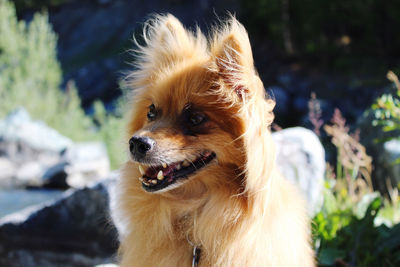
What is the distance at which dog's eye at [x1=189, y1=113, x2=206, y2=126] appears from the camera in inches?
107

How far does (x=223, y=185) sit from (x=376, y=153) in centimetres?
422

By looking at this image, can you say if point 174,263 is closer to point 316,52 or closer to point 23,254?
point 23,254

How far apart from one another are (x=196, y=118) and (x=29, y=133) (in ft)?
26.7

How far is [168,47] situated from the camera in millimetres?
3178

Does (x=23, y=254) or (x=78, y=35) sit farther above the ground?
(x=23, y=254)

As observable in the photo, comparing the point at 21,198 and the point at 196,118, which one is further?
the point at 21,198

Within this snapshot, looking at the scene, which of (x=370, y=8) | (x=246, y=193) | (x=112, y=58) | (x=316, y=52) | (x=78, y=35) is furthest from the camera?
(x=78, y=35)

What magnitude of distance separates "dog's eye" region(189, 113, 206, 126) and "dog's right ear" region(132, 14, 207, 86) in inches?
20.8

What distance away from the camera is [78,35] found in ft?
93.1

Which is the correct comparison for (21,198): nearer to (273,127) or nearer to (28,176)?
(28,176)

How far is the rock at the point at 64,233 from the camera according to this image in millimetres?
4691

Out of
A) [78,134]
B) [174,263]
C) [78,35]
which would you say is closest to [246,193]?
[174,263]

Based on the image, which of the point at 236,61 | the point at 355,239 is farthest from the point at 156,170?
the point at 355,239

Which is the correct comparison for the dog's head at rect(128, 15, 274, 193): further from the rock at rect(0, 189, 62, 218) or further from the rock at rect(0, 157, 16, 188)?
the rock at rect(0, 157, 16, 188)
